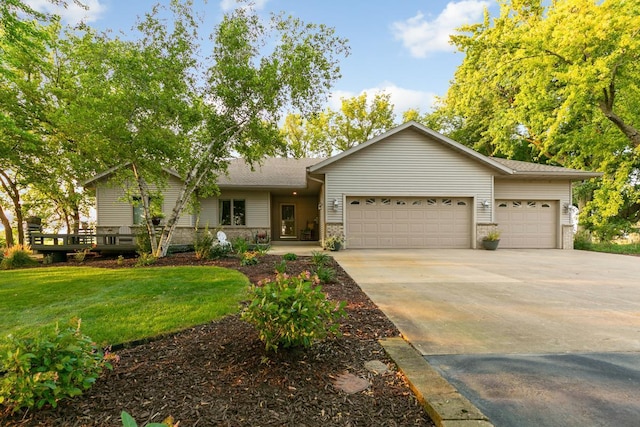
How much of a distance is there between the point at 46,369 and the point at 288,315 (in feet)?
4.89

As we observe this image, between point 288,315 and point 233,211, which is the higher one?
point 233,211

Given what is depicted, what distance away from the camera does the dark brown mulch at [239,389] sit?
1.85 meters

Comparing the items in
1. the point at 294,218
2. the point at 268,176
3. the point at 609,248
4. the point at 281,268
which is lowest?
the point at 609,248

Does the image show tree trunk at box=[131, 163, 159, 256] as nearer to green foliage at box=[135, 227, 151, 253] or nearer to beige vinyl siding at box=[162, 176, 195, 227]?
green foliage at box=[135, 227, 151, 253]

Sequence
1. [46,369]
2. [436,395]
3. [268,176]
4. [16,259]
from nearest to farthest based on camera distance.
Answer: [46,369] < [436,395] < [16,259] < [268,176]

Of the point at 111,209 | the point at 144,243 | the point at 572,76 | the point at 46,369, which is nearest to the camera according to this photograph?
the point at 46,369

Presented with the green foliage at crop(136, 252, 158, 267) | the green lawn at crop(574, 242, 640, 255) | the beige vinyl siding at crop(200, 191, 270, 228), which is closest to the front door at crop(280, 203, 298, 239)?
the beige vinyl siding at crop(200, 191, 270, 228)

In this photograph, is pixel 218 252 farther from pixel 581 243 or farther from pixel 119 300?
pixel 581 243

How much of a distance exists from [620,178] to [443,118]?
480 inches

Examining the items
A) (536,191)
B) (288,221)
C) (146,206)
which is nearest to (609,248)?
(536,191)

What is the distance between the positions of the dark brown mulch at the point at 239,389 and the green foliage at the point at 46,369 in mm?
130

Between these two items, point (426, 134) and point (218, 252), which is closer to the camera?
point (218, 252)

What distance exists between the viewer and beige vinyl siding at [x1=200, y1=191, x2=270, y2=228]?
589 inches

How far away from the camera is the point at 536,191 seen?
→ 13.6 m
